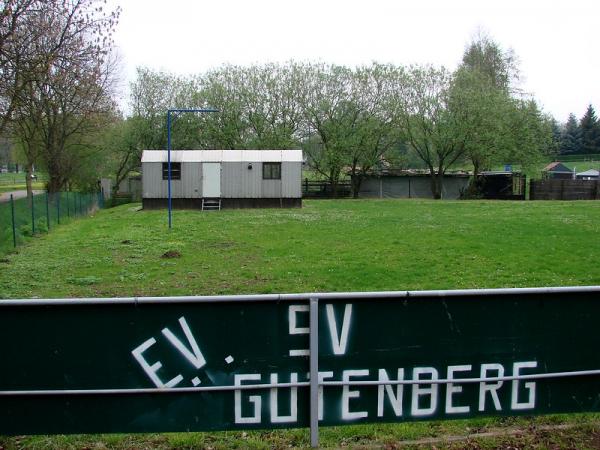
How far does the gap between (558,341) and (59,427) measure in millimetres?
3305

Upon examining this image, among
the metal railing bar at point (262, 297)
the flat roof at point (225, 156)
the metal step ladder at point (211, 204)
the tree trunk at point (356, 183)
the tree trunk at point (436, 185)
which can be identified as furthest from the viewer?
the tree trunk at point (356, 183)

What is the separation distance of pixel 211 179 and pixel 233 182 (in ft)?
4.27

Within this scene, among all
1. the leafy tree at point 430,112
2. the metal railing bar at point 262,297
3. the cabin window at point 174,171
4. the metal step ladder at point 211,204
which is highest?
the leafy tree at point 430,112

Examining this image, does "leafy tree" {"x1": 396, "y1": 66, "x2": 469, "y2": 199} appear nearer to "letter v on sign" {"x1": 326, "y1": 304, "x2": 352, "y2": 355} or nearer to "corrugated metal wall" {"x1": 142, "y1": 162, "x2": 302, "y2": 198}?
"corrugated metal wall" {"x1": 142, "y1": 162, "x2": 302, "y2": 198}

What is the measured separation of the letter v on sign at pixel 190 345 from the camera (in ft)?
11.4

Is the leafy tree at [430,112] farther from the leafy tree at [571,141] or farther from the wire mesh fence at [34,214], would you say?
the leafy tree at [571,141]

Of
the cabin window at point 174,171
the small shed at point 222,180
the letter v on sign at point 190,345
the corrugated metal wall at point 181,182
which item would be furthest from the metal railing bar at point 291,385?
the cabin window at point 174,171

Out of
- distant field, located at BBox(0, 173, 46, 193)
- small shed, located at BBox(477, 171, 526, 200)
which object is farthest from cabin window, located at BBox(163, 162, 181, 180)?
small shed, located at BBox(477, 171, 526, 200)

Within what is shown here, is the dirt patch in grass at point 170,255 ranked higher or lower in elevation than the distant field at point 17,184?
lower

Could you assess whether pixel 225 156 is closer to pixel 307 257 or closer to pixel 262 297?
pixel 307 257

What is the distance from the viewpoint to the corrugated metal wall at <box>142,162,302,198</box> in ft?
108

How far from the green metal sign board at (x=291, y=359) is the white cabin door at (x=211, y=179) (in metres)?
29.8

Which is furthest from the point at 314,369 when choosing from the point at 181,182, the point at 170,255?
the point at 181,182

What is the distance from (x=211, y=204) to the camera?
32906 mm
